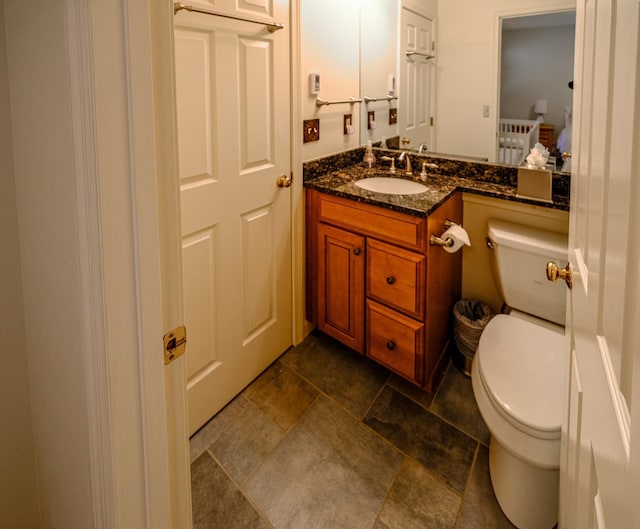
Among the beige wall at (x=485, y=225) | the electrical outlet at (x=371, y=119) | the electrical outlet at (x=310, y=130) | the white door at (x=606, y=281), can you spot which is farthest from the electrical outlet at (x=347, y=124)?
the white door at (x=606, y=281)

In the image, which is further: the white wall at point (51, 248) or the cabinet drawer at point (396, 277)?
the cabinet drawer at point (396, 277)

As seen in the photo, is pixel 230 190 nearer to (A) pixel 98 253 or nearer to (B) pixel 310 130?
(B) pixel 310 130

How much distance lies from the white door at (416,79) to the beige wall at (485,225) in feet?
1.51

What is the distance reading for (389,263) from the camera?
1.89m

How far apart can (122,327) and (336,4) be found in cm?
205

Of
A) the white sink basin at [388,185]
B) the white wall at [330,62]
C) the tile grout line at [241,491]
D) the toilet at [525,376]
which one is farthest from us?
the white sink basin at [388,185]

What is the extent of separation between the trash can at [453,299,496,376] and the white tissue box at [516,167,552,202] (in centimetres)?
60

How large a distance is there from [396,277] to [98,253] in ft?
Answer: 4.79

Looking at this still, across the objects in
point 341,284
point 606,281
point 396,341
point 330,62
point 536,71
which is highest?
point 330,62

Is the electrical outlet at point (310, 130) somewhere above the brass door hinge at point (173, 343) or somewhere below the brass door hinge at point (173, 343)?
above

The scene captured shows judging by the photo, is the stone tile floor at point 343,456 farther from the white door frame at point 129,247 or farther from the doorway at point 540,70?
the doorway at point 540,70

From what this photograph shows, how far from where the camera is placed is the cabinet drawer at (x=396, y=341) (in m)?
1.88

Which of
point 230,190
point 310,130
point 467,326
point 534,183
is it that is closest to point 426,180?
point 534,183

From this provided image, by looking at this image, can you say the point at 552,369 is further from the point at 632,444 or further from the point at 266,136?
the point at 266,136
